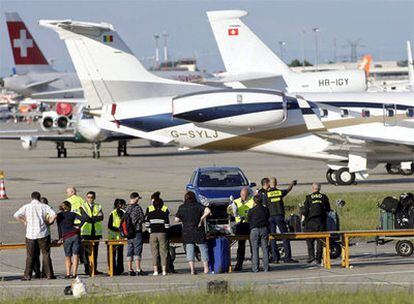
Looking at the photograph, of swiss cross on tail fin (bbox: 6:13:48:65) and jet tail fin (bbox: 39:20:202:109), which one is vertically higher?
swiss cross on tail fin (bbox: 6:13:48:65)

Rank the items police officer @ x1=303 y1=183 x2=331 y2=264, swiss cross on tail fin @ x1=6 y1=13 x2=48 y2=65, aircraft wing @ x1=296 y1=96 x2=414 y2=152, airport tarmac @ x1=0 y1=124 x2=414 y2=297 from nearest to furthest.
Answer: airport tarmac @ x1=0 y1=124 x2=414 y2=297, police officer @ x1=303 y1=183 x2=331 y2=264, aircraft wing @ x1=296 y1=96 x2=414 y2=152, swiss cross on tail fin @ x1=6 y1=13 x2=48 y2=65

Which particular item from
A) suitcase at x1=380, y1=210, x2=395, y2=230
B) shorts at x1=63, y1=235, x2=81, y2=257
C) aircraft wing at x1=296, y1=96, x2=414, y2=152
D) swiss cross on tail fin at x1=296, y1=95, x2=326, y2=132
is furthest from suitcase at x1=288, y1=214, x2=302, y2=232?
swiss cross on tail fin at x1=296, y1=95, x2=326, y2=132

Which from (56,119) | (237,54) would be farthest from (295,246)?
(56,119)

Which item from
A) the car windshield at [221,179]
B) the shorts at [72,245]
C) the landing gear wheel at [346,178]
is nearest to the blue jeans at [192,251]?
the shorts at [72,245]

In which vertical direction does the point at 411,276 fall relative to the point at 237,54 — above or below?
below

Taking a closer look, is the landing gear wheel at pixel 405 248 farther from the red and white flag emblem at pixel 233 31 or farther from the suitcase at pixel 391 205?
the red and white flag emblem at pixel 233 31

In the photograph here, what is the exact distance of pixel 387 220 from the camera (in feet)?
82.6

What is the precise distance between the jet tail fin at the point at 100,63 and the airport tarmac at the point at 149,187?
344cm

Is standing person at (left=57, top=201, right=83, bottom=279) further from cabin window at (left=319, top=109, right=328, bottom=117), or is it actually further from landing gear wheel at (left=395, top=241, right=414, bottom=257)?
cabin window at (left=319, top=109, right=328, bottom=117)

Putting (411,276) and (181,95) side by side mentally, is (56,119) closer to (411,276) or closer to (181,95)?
(181,95)

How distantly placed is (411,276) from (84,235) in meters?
6.58

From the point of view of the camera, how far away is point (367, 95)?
139ft

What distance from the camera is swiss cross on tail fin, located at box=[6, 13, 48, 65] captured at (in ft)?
308

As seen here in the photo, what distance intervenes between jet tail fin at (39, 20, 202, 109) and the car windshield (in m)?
10.0
